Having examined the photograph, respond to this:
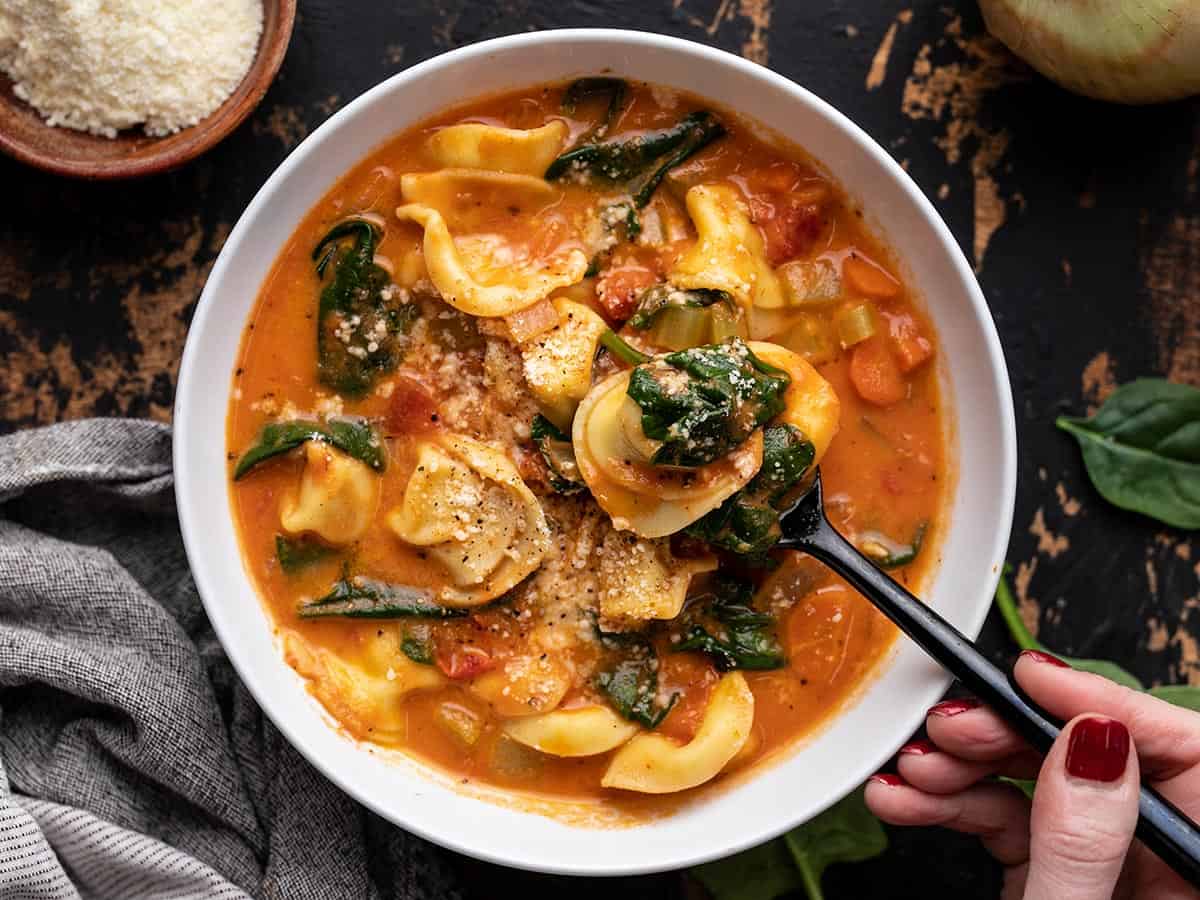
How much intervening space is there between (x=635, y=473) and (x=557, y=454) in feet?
0.98

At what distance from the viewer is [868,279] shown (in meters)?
3.88

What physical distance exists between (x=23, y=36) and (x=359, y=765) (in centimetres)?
269

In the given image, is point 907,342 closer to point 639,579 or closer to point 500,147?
point 639,579

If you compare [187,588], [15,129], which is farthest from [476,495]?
[15,129]

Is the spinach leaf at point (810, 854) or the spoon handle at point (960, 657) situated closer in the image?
the spoon handle at point (960, 657)

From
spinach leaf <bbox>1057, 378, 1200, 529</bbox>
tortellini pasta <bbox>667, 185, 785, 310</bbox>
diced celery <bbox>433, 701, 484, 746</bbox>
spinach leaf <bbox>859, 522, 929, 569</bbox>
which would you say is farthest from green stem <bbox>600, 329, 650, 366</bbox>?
spinach leaf <bbox>1057, 378, 1200, 529</bbox>

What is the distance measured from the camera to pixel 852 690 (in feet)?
12.9

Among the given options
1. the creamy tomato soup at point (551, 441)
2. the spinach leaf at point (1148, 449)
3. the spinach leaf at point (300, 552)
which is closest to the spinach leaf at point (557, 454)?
the creamy tomato soup at point (551, 441)

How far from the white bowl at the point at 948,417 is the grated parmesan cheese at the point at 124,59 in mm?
626

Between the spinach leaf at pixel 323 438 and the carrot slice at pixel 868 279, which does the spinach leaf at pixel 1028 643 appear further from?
the spinach leaf at pixel 323 438

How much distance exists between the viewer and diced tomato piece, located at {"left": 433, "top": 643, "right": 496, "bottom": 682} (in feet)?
12.4

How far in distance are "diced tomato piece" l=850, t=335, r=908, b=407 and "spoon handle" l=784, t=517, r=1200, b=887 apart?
481mm

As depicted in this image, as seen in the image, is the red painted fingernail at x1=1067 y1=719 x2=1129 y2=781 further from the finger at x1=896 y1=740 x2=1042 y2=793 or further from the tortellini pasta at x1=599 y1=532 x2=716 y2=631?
the tortellini pasta at x1=599 y1=532 x2=716 y2=631

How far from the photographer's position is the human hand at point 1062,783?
306 cm
